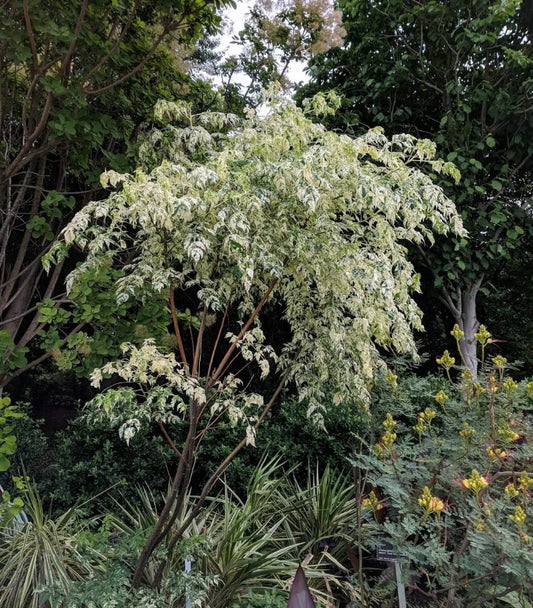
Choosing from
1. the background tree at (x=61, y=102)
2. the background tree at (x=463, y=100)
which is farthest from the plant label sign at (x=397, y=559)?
the background tree at (x=463, y=100)

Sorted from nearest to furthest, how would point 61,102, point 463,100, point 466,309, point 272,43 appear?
point 61,102, point 463,100, point 466,309, point 272,43

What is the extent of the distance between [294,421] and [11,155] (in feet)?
9.83

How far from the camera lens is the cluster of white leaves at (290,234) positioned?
1933mm

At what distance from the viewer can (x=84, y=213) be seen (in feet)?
6.88

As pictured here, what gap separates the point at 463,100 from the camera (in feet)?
13.7

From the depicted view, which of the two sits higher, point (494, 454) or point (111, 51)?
point (111, 51)

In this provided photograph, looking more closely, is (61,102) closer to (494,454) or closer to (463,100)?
(494,454)

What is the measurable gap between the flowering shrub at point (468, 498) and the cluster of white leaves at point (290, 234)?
38 cm

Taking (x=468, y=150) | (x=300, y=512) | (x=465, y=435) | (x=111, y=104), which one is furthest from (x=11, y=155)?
(x=468, y=150)

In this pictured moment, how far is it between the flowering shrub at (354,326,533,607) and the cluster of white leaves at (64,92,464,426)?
1.23 ft

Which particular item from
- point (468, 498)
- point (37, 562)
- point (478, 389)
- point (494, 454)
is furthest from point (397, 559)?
point (37, 562)

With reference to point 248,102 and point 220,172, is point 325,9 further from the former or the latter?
point 220,172

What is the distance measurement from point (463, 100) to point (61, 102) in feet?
11.4

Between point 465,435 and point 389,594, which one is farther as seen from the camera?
point 389,594
